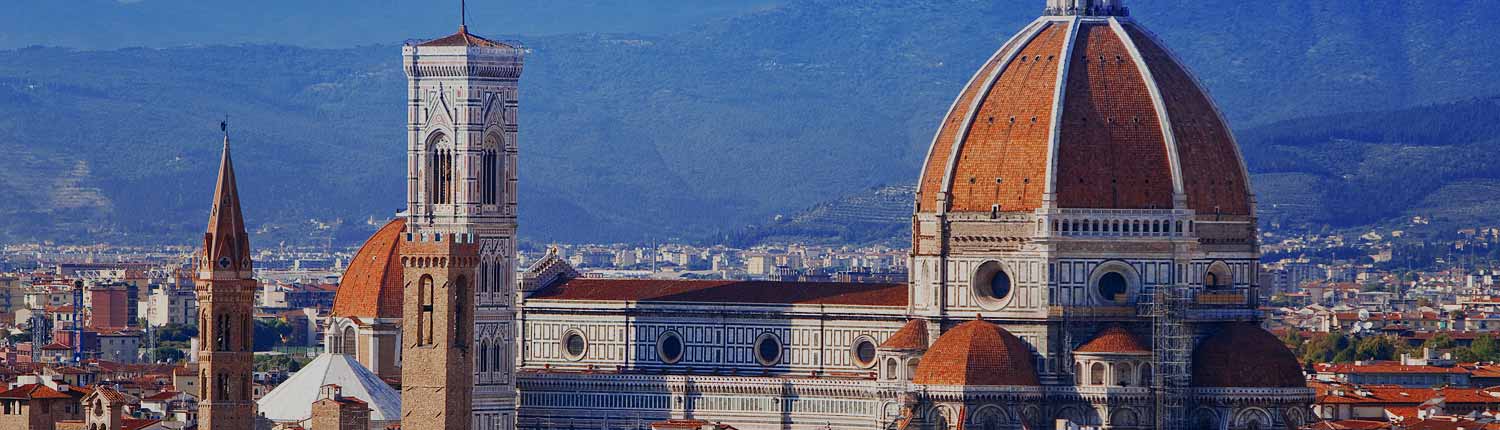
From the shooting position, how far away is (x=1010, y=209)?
314 feet

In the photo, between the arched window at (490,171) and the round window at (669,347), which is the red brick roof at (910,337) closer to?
the round window at (669,347)

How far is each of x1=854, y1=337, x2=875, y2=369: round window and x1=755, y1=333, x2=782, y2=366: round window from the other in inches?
87.2

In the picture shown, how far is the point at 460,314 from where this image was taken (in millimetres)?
80750

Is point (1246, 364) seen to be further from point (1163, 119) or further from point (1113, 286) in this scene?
point (1163, 119)

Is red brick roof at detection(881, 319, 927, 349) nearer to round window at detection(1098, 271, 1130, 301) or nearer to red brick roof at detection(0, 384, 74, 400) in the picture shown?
round window at detection(1098, 271, 1130, 301)

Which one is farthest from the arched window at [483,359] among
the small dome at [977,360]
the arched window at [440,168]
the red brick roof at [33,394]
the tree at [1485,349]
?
the tree at [1485,349]

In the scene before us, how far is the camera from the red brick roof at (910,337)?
9556 centimetres

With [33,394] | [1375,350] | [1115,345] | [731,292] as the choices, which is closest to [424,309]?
[33,394]

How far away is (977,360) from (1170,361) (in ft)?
14.9

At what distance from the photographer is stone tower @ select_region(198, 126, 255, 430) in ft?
268

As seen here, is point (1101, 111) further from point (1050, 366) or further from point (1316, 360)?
point (1316, 360)

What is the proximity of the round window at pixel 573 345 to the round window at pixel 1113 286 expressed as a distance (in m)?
15.4

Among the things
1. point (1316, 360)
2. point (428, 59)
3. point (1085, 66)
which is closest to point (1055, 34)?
point (1085, 66)

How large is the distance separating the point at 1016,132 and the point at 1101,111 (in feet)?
6.85
